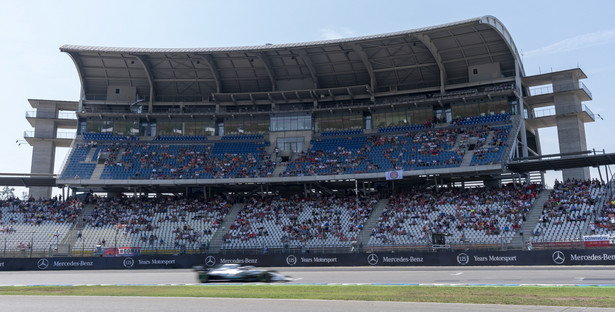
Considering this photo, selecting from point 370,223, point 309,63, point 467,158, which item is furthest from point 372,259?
point 309,63

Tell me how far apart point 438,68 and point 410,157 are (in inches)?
453

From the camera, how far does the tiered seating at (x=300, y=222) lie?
50781 mm

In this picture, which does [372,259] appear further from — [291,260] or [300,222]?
[300,222]

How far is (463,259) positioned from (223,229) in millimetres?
26878

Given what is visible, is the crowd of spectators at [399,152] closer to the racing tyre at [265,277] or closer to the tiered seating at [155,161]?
the tiered seating at [155,161]

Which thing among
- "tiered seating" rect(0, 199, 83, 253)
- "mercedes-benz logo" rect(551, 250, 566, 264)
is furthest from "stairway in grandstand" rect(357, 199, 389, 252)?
"tiered seating" rect(0, 199, 83, 253)

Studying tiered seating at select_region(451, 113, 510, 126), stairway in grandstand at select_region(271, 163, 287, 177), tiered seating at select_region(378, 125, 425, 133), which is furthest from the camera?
tiered seating at select_region(378, 125, 425, 133)

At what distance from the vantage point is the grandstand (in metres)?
52.2

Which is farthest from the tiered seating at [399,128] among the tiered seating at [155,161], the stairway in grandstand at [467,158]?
the tiered seating at [155,161]

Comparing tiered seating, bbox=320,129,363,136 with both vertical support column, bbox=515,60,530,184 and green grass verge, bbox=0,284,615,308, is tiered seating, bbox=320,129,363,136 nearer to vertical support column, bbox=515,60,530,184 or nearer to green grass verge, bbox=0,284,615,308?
vertical support column, bbox=515,60,530,184

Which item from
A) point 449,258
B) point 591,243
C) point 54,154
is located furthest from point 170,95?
point 591,243

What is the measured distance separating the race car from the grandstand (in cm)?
1730

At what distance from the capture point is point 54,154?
221ft

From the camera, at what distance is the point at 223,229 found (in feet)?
182
